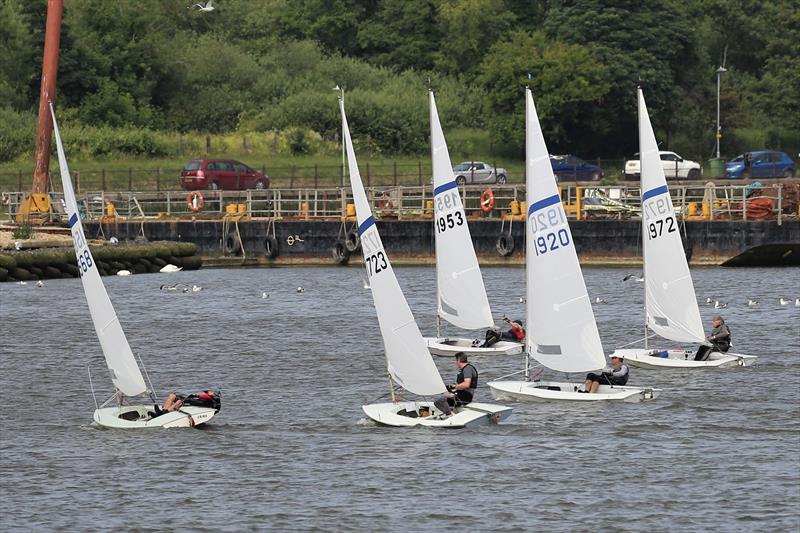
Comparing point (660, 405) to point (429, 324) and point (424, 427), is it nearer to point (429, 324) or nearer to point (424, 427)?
point (424, 427)

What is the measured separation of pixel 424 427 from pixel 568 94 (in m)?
77.4

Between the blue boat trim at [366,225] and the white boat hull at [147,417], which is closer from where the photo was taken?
the blue boat trim at [366,225]

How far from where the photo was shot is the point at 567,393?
3719 centimetres

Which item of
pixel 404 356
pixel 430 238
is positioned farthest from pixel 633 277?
pixel 404 356

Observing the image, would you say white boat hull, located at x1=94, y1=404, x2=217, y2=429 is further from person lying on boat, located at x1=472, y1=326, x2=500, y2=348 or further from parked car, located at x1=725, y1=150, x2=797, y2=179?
parked car, located at x1=725, y1=150, x2=797, y2=179

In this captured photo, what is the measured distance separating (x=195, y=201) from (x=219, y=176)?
418 inches

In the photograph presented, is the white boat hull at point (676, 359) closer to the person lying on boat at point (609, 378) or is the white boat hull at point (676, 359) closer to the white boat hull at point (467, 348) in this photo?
the white boat hull at point (467, 348)

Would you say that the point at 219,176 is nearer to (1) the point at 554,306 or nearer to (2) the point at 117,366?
(1) the point at 554,306

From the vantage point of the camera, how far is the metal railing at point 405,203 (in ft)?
249

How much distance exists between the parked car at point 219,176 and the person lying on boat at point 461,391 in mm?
60679

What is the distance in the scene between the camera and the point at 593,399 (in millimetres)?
37250

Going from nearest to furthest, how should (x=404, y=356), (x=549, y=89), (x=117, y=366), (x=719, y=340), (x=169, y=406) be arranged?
1. (x=404, y=356)
2. (x=169, y=406)
3. (x=117, y=366)
4. (x=719, y=340)
5. (x=549, y=89)

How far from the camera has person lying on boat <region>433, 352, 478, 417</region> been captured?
3519 centimetres

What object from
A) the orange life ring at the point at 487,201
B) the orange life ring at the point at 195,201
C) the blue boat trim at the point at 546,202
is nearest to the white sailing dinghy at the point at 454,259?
the blue boat trim at the point at 546,202
